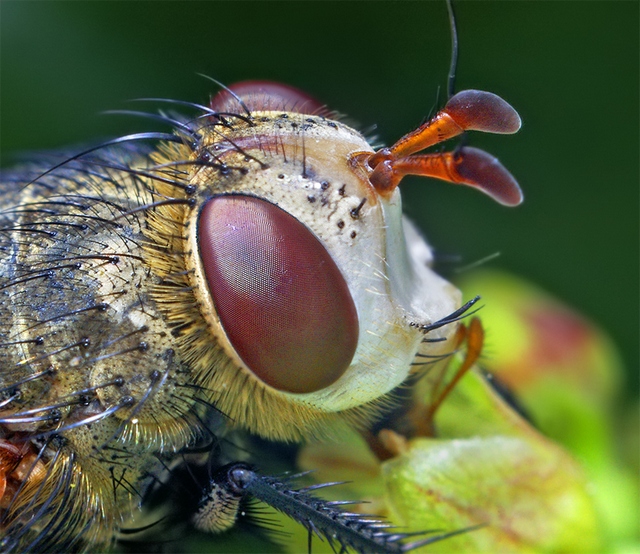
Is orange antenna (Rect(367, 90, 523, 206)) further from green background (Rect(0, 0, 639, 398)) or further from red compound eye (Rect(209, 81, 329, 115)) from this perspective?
green background (Rect(0, 0, 639, 398))

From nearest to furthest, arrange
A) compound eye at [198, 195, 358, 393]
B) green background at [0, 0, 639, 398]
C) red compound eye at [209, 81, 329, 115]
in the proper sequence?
compound eye at [198, 195, 358, 393], red compound eye at [209, 81, 329, 115], green background at [0, 0, 639, 398]

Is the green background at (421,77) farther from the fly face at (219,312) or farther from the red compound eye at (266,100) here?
the fly face at (219,312)

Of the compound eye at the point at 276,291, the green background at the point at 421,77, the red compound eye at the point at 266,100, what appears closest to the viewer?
the compound eye at the point at 276,291

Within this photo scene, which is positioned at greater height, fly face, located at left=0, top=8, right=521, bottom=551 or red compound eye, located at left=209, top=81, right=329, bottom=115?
red compound eye, located at left=209, top=81, right=329, bottom=115

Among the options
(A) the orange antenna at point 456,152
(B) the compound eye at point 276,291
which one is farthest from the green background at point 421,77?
(B) the compound eye at point 276,291

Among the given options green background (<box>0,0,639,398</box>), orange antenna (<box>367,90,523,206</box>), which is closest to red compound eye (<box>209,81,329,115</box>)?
orange antenna (<box>367,90,523,206</box>)

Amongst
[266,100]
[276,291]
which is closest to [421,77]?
[266,100]
